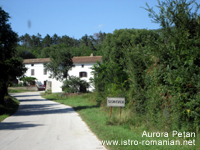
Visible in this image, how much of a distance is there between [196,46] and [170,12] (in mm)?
1783

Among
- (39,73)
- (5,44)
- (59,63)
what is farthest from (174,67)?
(39,73)

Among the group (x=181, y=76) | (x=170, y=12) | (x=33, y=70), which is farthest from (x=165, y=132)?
(x=33, y=70)

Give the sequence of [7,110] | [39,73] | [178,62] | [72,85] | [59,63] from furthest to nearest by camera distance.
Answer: [39,73] → [59,63] → [72,85] → [7,110] → [178,62]

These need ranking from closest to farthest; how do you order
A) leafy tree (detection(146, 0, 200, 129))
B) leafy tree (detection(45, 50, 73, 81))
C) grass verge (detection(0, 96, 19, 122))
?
leafy tree (detection(146, 0, 200, 129))
grass verge (detection(0, 96, 19, 122))
leafy tree (detection(45, 50, 73, 81))

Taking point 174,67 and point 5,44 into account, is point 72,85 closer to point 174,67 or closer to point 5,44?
point 5,44

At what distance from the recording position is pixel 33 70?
65750mm

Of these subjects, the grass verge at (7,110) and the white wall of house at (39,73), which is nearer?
the grass verge at (7,110)

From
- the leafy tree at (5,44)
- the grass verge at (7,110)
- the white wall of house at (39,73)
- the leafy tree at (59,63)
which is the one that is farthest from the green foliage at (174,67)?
the white wall of house at (39,73)

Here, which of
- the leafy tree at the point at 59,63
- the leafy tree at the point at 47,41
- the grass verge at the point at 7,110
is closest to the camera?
Result: the grass verge at the point at 7,110

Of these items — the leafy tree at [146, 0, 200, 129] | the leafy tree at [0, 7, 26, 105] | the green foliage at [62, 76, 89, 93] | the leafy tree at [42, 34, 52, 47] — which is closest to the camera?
the leafy tree at [146, 0, 200, 129]

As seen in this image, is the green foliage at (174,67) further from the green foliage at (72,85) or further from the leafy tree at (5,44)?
the green foliage at (72,85)

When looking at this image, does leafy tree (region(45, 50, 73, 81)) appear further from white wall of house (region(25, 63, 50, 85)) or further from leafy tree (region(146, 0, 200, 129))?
leafy tree (region(146, 0, 200, 129))

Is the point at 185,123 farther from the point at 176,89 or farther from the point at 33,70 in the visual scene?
the point at 33,70

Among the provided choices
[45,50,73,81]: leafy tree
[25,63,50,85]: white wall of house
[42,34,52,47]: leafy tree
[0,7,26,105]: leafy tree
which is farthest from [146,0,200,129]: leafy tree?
[42,34,52,47]: leafy tree
